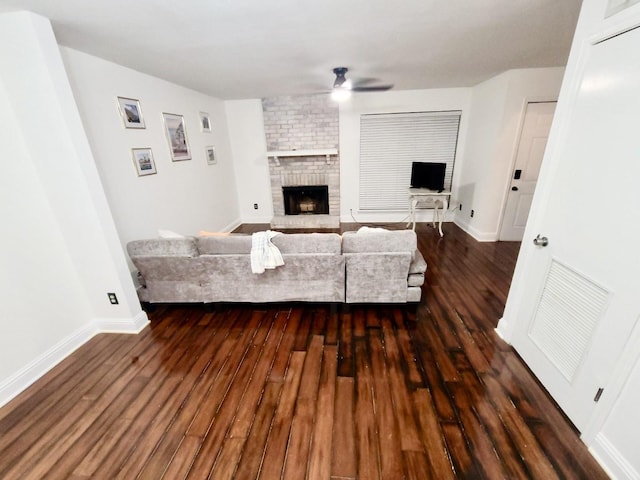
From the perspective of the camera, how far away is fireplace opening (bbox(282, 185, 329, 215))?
549 centimetres

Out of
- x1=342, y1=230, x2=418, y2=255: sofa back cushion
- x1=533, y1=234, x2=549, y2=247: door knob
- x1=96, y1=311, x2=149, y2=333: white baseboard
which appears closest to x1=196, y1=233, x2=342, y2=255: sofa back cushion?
x1=342, y1=230, x2=418, y2=255: sofa back cushion

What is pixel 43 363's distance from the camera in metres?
2.03

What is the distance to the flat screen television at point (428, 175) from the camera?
455 cm

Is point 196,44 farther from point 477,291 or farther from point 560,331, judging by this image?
point 477,291

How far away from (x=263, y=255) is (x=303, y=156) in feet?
11.1

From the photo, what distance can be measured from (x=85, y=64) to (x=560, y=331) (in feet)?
14.4

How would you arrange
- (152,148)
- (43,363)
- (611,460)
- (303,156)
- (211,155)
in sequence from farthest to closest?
(303,156)
(211,155)
(152,148)
(43,363)
(611,460)

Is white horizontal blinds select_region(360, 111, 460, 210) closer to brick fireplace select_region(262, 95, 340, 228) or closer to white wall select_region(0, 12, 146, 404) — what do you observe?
brick fireplace select_region(262, 95, 340, 228)

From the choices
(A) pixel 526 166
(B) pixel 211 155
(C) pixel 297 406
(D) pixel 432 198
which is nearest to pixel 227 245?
(C) pixel 297 406

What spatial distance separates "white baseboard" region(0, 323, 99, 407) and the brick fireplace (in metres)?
3.51

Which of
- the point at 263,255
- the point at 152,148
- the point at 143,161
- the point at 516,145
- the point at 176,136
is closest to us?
the point at 263,255

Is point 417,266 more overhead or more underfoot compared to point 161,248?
more underfoot

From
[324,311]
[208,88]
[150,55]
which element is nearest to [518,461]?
[324,311]

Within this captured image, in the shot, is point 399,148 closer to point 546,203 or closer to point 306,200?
point 306,200
